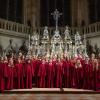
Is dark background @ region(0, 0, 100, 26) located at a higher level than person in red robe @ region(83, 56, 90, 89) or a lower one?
higher

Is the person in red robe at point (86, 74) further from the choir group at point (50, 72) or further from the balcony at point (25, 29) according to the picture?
the balcony at point (25, 29)

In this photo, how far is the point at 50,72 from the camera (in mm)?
10930

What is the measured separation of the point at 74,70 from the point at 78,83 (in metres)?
0.51

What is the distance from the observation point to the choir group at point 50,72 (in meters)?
10.0

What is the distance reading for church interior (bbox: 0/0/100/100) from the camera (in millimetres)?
9977

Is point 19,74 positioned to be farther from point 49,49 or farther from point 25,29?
point 25,29

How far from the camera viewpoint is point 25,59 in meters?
10.9

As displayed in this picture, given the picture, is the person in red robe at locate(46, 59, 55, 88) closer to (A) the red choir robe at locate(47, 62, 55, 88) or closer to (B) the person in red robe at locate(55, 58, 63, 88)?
(A) the red choir robe at locate(47, 62, 55, 88)

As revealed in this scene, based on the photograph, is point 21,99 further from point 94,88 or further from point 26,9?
point 26,9

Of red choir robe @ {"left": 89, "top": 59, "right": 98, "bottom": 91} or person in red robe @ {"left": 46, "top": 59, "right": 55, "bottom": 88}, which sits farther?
person in red robe @ {"left": 46, "top": 59, "right": 55, "bottom": 88}

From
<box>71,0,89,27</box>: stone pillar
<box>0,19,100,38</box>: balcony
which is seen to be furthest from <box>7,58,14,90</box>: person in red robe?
<box>71,0,89,27</box>: stone pillar

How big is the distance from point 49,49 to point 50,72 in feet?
11.2

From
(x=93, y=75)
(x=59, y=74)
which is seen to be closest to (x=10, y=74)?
(x=59, y=74)

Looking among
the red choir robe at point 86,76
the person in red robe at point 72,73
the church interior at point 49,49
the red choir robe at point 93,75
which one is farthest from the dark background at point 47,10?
the red choir robe at point 93,75
